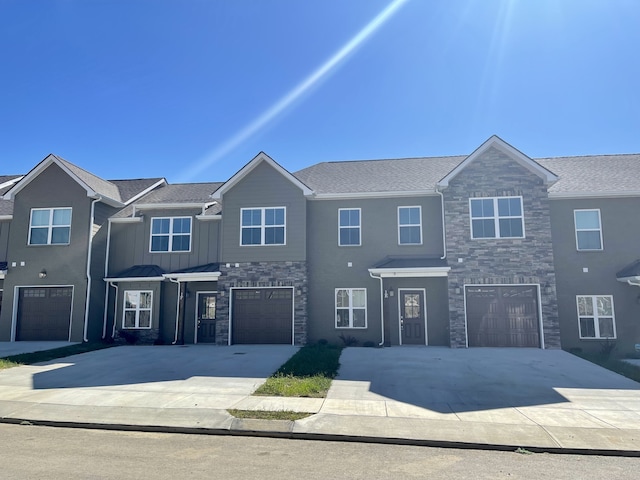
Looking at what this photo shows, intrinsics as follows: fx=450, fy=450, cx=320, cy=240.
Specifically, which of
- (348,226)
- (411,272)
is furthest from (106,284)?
(411,272)

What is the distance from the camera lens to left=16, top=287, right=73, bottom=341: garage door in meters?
18.7

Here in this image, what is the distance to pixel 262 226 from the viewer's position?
59.6 feet

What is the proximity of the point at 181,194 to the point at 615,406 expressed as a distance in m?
18.5

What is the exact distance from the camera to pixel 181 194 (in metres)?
21.5

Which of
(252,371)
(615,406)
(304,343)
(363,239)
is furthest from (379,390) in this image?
(363,239)

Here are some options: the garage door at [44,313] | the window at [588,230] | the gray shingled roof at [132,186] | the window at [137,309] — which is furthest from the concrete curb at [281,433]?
the gray shingled roof at [132,186]

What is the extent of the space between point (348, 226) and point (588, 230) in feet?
29.8

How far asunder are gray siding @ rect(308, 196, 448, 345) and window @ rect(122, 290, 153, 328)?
703 cm

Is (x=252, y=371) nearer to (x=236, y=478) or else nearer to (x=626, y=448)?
(x=236, y=478)

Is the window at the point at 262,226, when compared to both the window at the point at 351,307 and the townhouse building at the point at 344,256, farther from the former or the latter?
the window at the point at 351,307

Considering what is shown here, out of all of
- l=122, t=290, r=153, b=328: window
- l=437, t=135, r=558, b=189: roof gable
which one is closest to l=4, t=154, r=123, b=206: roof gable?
l=122, t=290, r=153, b=328: window

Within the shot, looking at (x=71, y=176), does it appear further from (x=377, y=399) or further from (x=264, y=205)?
(x=377, y=399)

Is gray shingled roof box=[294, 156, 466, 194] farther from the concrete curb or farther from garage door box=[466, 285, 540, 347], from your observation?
the concrete curb

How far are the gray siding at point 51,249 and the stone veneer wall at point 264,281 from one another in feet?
19.0
